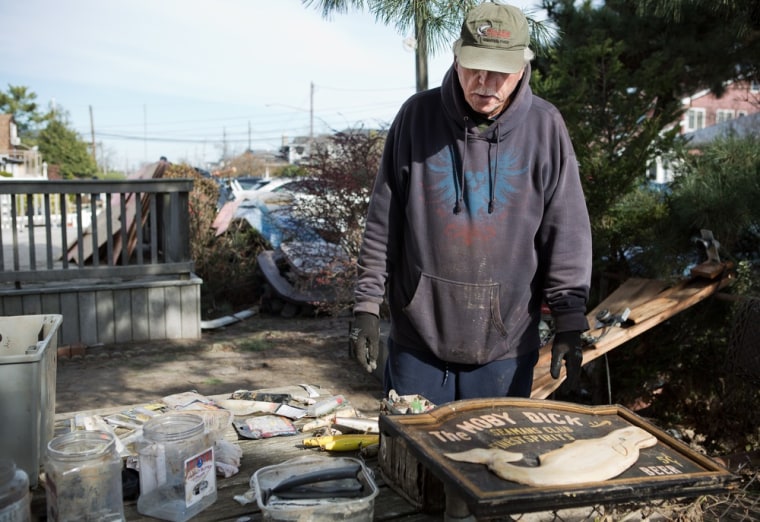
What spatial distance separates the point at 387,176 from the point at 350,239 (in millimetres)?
4254

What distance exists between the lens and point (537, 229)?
101 inches

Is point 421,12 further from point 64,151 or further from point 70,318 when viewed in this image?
point 64,151

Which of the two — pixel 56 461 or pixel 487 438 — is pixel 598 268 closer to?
pixel 487 438

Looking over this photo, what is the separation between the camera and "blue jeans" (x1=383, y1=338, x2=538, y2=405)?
8.48ft

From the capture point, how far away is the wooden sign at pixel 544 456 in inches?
62.3

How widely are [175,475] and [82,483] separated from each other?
0.25 meters

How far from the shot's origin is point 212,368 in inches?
245

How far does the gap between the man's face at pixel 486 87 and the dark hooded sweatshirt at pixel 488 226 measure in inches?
1.9

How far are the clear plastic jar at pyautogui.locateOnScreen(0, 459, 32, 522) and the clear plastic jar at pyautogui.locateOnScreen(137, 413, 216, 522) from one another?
30 cm

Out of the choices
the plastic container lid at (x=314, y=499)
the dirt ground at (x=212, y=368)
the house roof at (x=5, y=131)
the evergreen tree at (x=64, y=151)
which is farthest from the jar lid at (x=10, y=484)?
the evergreen tree at (x=64, y=151)

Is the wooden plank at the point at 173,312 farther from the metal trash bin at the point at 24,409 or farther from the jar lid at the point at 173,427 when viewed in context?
the jar lid at the point at 173,427

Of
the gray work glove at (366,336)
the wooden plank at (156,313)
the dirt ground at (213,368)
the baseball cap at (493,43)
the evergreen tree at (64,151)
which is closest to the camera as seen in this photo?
the baseball cap at (493,43)

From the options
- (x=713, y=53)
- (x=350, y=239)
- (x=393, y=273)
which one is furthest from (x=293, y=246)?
(x=393, y=273)

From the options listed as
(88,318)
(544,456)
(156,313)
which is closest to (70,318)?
(88,318)
